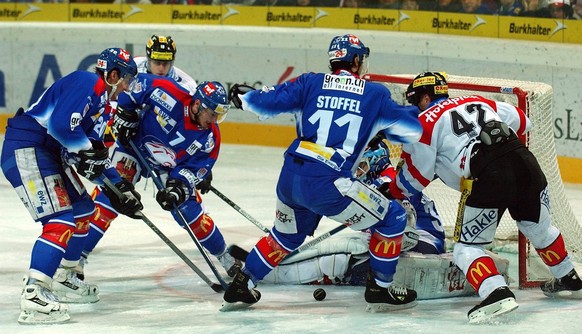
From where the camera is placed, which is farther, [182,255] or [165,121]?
[165,121]

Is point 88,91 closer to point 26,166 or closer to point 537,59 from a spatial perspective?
point 26,166

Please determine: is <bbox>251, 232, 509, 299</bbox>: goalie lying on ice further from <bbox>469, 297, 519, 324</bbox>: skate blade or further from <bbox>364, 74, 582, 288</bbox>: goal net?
<bbox>469, 297, 519, 324</bbox>: skate blade

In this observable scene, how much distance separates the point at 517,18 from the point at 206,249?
390 cm

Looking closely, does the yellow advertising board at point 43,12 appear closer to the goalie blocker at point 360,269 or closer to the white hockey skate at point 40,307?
the goalie blocker at point 360,269

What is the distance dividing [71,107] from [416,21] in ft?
16.8

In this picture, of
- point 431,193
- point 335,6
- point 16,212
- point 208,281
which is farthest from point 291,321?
point 335,6

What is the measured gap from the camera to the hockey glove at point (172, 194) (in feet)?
18.7

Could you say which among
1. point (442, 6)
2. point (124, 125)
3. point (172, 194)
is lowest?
point (172, 194)

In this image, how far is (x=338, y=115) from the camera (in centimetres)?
508

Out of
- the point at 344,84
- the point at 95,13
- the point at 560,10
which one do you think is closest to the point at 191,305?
the point at 344,84

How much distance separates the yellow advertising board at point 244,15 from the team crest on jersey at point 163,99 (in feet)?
14.8

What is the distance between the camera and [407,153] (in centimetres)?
532

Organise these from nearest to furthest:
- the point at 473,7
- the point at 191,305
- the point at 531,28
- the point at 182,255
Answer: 1. the point at 191,305
2. the point at 182,255
3. the point at 531,28
4. the point at 473,7

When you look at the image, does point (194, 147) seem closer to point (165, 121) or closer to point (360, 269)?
point (165, 121)
